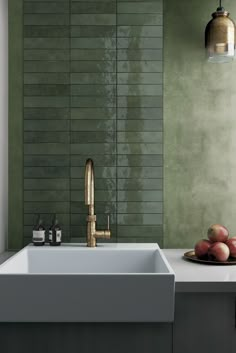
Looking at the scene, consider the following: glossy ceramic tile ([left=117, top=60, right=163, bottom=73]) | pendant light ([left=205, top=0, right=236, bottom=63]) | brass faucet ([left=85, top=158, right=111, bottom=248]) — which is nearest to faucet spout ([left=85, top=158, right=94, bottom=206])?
brass faucet ([left=85, top=158, right=111, bottom=248])

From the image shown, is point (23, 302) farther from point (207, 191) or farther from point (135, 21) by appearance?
point (135, 21)

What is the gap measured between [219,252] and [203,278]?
28 cm

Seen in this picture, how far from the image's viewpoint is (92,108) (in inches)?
87.4

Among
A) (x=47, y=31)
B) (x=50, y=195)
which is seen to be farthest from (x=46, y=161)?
(x=47, y=31)

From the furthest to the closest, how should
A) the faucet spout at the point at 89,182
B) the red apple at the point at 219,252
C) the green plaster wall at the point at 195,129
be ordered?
1. the green plaster wall at the point at 195,129
2. the faucet spout at the point at 89,182
3. the red apple at the point at 219,252

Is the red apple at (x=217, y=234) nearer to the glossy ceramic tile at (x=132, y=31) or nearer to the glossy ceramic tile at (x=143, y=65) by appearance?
the glossy ceramic tile at (x=143, y=65)

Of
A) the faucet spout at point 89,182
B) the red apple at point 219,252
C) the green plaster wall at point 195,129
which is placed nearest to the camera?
the red apple at point 219,252

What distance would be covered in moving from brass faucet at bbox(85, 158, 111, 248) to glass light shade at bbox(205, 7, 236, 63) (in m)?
0.74

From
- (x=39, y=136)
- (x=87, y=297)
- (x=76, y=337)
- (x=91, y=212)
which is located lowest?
(x=76, y=337)

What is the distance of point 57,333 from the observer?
59.8 inches

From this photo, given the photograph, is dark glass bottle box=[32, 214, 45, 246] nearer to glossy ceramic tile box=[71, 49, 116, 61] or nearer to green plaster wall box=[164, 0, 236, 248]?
green plaster wall box=[164, 0, 236, 248]

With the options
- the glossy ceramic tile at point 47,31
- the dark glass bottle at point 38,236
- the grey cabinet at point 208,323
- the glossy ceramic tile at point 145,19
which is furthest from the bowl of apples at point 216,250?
the glossy ceramic tile at point 47,31

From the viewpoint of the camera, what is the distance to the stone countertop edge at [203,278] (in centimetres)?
152

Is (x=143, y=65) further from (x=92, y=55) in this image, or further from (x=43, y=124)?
(x=43, y=124)
